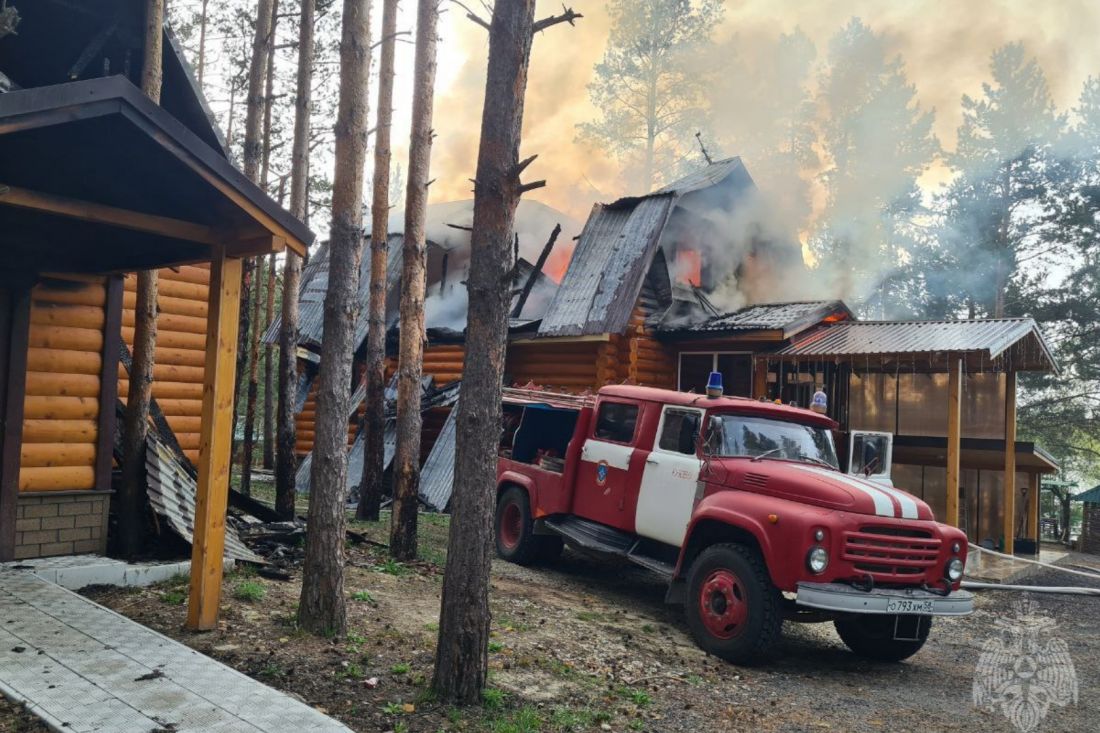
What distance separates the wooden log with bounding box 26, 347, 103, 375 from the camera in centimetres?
845

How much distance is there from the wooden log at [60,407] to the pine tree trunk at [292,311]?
151 inches

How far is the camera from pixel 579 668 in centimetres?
653

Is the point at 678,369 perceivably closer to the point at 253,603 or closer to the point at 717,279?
the point at 717,279

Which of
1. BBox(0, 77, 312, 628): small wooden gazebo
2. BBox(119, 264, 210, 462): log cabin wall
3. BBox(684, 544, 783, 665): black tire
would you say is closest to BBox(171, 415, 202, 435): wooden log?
BBox(119, 264, 210, 462): log cabin wall

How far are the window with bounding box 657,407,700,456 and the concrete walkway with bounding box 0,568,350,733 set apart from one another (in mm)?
4935

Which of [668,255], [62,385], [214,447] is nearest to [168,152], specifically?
[214,447]

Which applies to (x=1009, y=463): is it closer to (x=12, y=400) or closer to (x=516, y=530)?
(x=516, y=530)

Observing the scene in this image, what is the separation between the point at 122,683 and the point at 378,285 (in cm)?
935

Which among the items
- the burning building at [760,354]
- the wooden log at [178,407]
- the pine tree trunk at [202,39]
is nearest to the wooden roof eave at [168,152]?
the wooden log at [178,407]

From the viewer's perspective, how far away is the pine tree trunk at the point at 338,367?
6676 millimetres

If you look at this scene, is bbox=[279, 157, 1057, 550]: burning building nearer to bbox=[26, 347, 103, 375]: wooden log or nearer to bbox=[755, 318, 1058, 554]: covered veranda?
bbox=[755, 318, 1058, 554]: covered veranda

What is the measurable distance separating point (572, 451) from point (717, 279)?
1176cm

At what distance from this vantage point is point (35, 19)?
10.1m

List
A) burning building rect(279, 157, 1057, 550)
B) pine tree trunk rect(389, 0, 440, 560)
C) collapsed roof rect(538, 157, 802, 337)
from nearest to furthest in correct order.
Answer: pine tree trunk rect(389, 0, 440, 560)
burning building rect(279, 157, 1057, 550)
collapsed roof rect(538, 157, 802, 337)
